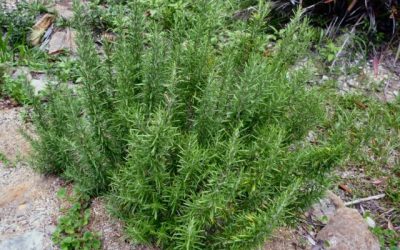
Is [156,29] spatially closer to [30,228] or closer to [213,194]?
[213,194]

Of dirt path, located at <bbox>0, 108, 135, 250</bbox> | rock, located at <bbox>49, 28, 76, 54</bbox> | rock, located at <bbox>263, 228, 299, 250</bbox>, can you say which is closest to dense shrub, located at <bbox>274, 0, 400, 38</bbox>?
rock, located at <bbox>49, 28, 76, 54</bbox>

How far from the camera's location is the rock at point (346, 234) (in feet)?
9.00

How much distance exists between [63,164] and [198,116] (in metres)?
1.04

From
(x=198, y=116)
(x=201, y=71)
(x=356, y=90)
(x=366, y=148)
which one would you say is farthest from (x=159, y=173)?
(x=356, y=90)

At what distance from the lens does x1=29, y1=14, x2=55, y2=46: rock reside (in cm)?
501

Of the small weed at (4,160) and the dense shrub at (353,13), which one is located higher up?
the dense shrub at (353,13)

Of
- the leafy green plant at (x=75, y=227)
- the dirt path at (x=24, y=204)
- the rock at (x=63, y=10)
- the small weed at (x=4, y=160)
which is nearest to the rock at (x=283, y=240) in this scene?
the leafy green plant at (x=75, y=227)

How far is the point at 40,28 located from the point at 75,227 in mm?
3304

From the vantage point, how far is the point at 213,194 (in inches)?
71.9

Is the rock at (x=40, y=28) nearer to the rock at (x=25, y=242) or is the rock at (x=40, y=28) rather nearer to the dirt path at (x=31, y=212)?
the dirt path at (x=31, y=212)

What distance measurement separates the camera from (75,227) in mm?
2525

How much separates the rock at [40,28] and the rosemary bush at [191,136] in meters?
2.61

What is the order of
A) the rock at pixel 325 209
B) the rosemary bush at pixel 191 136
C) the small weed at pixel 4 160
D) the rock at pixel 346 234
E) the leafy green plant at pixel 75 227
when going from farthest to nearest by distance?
the small weed at pixel 4 160 → the rock at pixel 325 209 → the rock at pixel 346 234 → the leafy green plant at pixel 75 227 → the rosemary bush at pixel 191 136

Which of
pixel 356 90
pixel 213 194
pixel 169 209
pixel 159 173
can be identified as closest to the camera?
pixel 213 194
